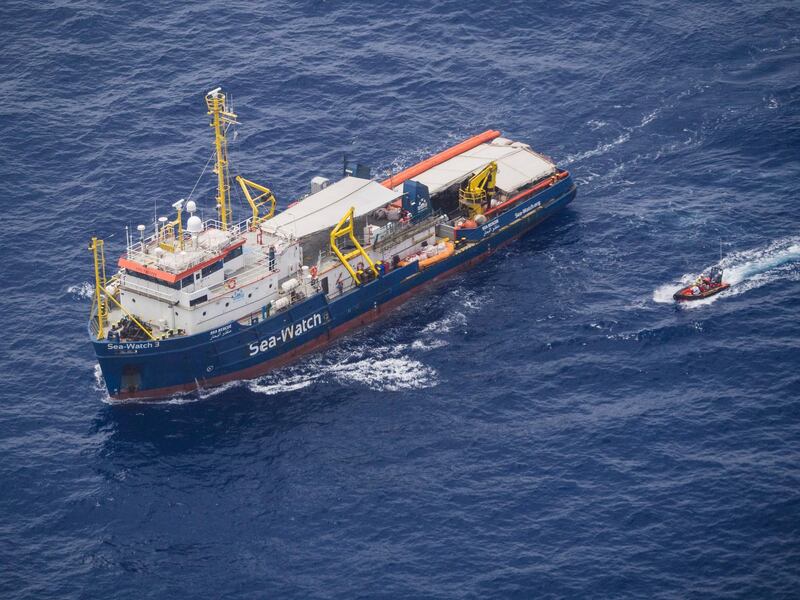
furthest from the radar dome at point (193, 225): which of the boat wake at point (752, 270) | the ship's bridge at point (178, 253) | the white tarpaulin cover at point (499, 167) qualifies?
the boat wake at point (752, 270)

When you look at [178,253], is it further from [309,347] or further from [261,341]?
[309,347]

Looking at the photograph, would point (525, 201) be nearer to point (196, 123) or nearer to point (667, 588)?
point (196, 123)

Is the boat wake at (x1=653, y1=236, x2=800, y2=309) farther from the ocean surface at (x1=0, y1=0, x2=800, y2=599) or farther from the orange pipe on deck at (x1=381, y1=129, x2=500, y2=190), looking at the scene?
the orange pipe on deck at (x1=381, y1=129, x2=500, y2=190)

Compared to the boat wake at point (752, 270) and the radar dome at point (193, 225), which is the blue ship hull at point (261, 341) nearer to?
the radar dome at point (193, 225)

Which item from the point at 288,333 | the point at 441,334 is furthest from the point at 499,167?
the point at 288,333

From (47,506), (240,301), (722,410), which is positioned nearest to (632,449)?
(722,410)

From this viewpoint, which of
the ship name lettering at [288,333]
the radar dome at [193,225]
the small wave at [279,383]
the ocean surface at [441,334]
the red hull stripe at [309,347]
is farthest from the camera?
the ship name lettering at [288,333]

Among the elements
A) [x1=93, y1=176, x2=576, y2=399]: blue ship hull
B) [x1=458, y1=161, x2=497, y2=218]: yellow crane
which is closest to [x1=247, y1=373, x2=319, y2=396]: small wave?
[x1=93, y1=176, x2=576, y2=399]: blue ship hull
